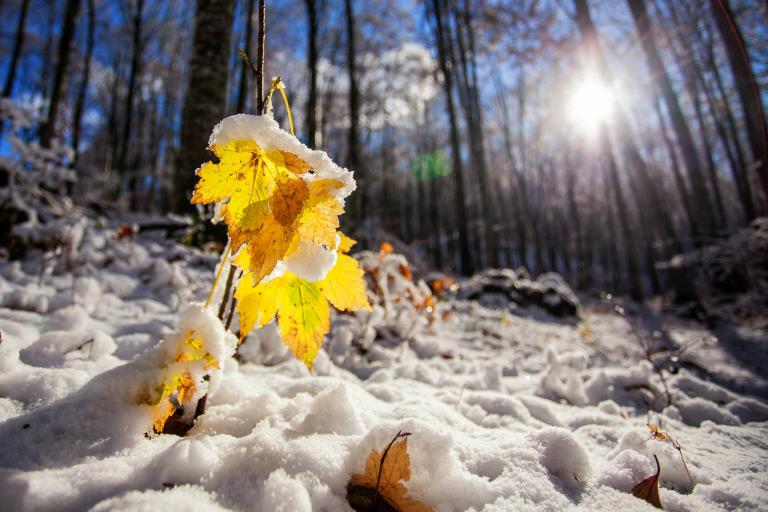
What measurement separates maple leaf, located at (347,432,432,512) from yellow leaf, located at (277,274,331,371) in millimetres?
236

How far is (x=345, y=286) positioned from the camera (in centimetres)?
83

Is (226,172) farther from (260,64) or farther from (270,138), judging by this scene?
(260,64)

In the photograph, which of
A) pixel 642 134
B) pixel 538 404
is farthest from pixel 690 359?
pixel 642 134

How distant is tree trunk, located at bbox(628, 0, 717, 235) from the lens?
21.4 ft

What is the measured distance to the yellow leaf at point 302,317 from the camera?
2.50ft

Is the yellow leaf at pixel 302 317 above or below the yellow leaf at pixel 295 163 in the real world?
below

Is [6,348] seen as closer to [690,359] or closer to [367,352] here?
[367,352]

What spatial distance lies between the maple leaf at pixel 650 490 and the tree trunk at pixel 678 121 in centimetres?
751

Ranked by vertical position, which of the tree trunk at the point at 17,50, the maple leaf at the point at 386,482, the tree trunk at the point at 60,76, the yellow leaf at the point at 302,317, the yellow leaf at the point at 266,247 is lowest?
the maple leaf at the point at 386,482

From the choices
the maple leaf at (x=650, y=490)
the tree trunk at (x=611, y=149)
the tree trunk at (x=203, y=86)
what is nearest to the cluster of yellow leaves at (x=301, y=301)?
the maple leaf at (x=650, y=490)

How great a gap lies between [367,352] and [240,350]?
0.70m

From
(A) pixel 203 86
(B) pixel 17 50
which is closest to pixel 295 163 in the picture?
(A) pixel 203 86

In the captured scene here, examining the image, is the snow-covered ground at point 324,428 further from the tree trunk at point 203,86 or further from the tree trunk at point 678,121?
the tree trunk at point 678,121

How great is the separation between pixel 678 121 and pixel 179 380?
29.3 ft
